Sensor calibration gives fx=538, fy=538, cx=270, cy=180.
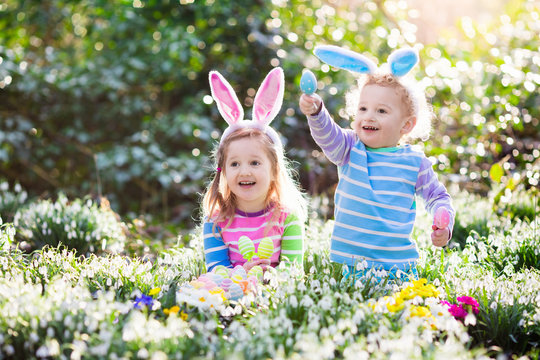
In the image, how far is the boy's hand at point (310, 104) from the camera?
2.46 metres

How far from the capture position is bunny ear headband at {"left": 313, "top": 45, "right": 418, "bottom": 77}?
8.55 ft

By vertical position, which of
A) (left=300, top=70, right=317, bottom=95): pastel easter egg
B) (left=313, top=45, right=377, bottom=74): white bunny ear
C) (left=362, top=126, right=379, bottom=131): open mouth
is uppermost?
(left=313, top=45, right=377, bottom=74): white bunny ear

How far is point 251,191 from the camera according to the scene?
2785 mm

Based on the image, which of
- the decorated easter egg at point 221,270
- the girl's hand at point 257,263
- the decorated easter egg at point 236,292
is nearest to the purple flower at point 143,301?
the decorated easter egg at point 236,292

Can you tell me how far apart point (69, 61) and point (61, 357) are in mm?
4666

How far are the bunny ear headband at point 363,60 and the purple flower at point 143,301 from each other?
1.39 metres

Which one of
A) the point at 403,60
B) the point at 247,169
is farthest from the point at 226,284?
the point at 403,60

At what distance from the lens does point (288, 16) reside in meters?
5.20

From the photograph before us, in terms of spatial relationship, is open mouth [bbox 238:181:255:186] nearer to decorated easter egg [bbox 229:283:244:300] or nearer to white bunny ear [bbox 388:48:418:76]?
decorated easter egg [bbox 229:283:244:300]

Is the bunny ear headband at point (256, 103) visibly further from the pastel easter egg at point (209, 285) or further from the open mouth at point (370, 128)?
the pastel easter egg at point (209, 285)

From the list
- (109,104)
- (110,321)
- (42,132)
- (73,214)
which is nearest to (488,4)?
(109,104)

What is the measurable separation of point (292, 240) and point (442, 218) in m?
0.80

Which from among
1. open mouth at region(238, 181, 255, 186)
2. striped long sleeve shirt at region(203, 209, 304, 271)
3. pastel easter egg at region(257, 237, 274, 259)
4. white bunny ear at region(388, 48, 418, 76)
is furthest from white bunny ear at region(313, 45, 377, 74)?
pastel easter egg at region(257, 237, 274, 259)

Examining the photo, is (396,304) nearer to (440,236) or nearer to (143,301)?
(440,236)
